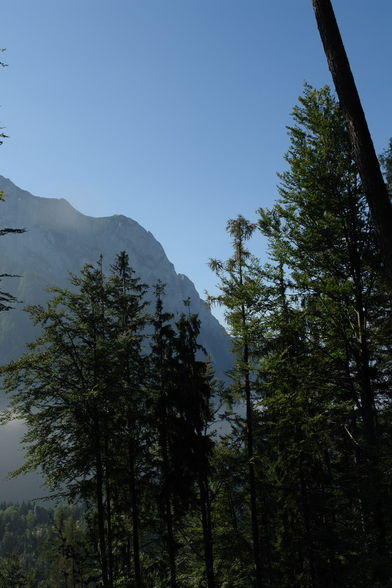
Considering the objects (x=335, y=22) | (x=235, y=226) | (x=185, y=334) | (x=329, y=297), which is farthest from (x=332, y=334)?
(x=185, y=334)

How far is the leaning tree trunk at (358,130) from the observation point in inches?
209

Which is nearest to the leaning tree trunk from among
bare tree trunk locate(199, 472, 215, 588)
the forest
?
the forest

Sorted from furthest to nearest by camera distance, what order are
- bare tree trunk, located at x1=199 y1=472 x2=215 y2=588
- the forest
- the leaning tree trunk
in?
1. bare tree trunk, located at x1=199 y1=472 x2=215 y2=588
2. the forest
3. the leaning tree trunk

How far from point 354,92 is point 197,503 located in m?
16.8

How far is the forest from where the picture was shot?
8.46 m

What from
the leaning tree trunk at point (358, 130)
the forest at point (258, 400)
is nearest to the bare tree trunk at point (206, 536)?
the forest at point (258, 400)

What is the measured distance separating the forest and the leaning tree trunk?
2.75 meters

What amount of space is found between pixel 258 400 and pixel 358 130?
10633mm

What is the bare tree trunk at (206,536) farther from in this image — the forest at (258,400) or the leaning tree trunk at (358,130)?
the leaning tree trunk at (358,130)

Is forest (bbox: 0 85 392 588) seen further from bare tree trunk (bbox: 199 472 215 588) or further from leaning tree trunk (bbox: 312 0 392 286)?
leaning tree trunk (bbox: 312 0 392 286)

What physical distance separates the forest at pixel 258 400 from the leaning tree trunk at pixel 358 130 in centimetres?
275

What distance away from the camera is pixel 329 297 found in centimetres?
868

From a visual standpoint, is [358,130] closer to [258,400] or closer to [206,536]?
[258,400]

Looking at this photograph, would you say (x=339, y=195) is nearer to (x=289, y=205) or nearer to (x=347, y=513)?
(x=289, y=205)
